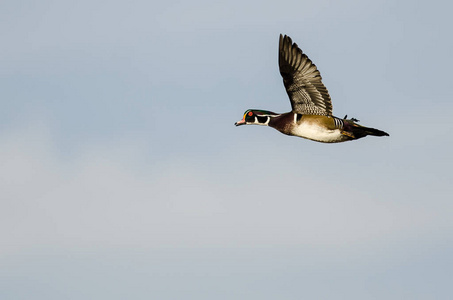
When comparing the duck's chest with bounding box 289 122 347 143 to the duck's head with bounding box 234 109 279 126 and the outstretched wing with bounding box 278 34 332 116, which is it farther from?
the duck's head with bounding box 234 109 279 126

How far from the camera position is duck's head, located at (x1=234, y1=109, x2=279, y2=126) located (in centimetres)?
3244

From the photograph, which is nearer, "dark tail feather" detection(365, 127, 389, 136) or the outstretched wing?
"dark tail feather" detection(365, 127, 389, 136)

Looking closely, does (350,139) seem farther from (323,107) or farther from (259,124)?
(259,124)

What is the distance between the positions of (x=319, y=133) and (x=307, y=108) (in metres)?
1.05

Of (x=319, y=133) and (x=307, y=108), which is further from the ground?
(x=307, y=108)

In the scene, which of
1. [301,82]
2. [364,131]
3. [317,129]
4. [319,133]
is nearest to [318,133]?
[319,133]

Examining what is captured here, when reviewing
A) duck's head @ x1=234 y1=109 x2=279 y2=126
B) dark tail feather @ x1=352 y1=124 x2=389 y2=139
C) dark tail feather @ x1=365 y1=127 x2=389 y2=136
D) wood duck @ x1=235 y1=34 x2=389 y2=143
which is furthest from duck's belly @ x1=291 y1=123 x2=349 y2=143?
duck's head @ x1=234 y1=109 x2=279 y2=126

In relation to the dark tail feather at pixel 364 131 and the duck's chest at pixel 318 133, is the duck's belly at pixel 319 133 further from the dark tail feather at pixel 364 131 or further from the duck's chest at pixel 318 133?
the dark tail feather at pixel 364 131

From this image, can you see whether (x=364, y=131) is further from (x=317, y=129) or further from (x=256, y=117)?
(x=256, y=117)

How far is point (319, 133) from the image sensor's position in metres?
31.3

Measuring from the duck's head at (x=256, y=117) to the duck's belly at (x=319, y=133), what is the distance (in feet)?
4.44

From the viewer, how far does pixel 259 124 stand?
107ft

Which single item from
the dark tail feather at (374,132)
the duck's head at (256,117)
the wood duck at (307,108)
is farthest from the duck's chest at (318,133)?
the duck's head at (256,117)

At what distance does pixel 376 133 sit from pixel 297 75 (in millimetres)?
3545
